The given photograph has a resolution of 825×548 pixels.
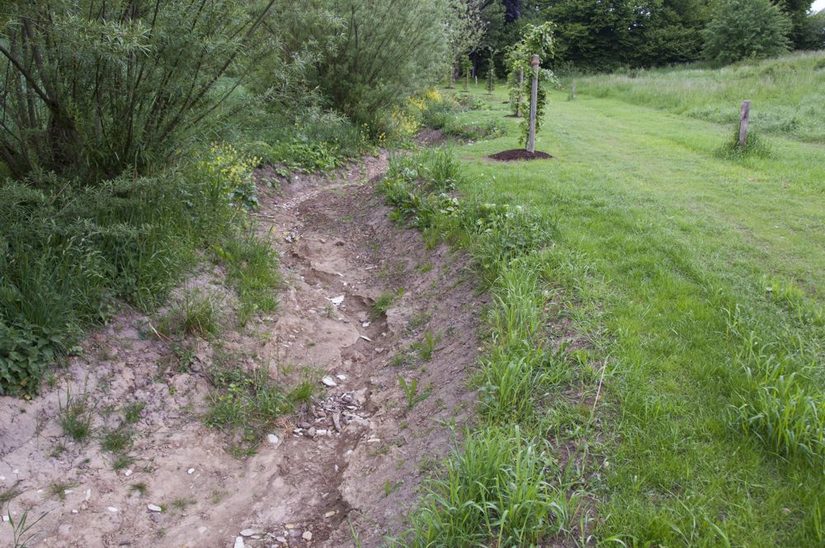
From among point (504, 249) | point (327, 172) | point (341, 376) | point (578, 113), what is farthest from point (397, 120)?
point (341, 376)

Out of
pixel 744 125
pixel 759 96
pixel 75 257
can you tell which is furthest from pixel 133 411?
pixel 759 96

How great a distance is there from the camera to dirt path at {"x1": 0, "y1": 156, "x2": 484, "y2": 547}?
3352 millimetres

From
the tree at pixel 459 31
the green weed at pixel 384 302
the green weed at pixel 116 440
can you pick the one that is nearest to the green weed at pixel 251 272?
the green weed at pixel 384 302

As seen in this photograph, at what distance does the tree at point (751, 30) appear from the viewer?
30812 millimetres

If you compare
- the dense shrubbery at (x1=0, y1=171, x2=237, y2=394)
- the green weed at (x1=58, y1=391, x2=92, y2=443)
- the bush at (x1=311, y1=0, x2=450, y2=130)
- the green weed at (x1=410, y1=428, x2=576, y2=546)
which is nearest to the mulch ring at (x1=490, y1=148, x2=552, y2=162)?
the bush at (x1=311, y1=0, x2=450, y2=130)

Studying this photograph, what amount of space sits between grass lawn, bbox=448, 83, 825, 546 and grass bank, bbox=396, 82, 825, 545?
1 centimetres

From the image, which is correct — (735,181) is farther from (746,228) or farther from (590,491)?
(590,491)

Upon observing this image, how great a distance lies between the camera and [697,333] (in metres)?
4.10

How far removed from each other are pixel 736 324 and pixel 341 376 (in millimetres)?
3146

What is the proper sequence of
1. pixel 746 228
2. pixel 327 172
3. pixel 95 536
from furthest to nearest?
pixel 327 172, pixel 746 228, pixel 95 536

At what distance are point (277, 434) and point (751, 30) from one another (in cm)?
3646

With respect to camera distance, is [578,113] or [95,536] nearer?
[95,536]

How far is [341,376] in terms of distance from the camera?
4914mm

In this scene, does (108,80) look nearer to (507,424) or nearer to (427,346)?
(427,346)
